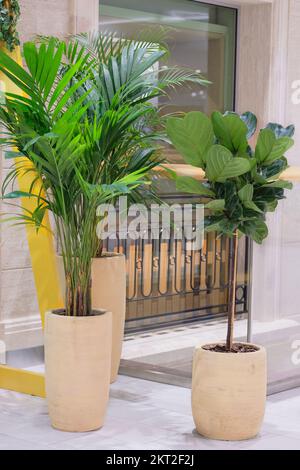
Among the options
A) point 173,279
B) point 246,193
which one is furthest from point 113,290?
point 246,193

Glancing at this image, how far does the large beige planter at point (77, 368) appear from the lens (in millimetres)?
3902

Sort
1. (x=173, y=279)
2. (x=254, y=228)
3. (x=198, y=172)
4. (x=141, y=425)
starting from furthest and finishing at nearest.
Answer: (x=173, y=279) → (x=198, y=172) → (x=141, y=425) → (x=254, y=228)

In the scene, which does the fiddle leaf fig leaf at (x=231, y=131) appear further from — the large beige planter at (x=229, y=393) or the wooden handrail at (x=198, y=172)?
the large beige planter at (x=229, y=393)

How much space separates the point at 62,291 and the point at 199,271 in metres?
0.71

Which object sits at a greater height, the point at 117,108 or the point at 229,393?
the point at 117,108

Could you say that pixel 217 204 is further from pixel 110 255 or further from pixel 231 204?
pixel 110 255

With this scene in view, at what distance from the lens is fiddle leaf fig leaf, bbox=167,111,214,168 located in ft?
12.3

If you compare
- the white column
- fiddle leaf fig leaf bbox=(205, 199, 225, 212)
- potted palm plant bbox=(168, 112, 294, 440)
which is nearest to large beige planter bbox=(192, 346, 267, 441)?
potted palm plant bbox=(168, 112, 294, 440)

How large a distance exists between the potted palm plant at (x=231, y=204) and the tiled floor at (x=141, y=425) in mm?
124

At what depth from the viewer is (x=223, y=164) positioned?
3.72 m

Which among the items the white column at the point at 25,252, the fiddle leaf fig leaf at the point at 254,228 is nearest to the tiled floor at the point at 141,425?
the white column at the point at 25,252

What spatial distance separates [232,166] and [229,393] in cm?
90
